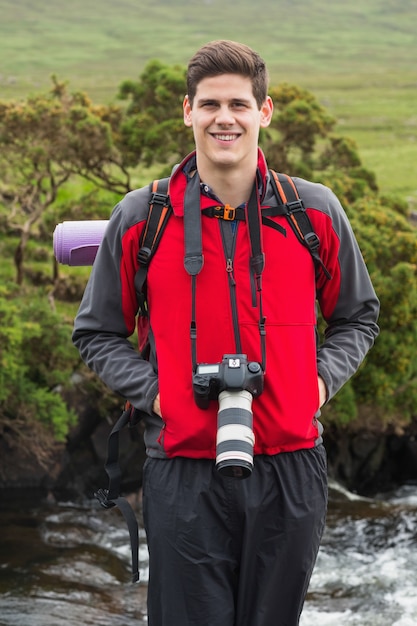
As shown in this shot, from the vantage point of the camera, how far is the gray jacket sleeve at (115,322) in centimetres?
391

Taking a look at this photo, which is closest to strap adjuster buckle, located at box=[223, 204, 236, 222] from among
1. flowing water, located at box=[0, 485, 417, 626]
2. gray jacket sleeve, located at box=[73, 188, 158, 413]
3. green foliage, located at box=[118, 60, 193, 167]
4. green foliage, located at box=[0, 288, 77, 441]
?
gray jacket sleeve, located at box=[73, 188, 158, 413]

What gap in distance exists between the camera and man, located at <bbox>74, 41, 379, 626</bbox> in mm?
3785

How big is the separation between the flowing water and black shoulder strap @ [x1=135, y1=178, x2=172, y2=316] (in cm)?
710

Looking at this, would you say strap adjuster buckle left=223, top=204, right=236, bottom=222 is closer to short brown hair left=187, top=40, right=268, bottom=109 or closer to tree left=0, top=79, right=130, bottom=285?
short brown hair left=187, top=40, right=268, bottom=109

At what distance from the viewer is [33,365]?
1645 cm

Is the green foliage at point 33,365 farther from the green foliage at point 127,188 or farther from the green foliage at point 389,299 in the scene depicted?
the green foliage at point 389,299

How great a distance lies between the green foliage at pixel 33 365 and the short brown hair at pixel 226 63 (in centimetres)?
1119

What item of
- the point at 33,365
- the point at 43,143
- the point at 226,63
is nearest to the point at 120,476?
the point at 226,63

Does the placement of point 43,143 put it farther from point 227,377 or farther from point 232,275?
point 227,377

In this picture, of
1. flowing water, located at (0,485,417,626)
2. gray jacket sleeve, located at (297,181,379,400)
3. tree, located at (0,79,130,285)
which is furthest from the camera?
tree, located at (0,79,130,285)

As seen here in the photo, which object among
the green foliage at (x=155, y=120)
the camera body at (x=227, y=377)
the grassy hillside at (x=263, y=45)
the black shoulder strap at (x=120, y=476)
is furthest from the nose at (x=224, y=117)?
→ the grassy hillside at (x=263, y=45)

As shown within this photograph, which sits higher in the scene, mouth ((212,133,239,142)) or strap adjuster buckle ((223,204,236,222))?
mouth ((212,133,239,142))

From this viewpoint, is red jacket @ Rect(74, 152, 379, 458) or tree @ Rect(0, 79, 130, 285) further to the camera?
tree @ Rect(0, 79, 130, 285)

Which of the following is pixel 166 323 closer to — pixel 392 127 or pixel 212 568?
pixel 212 568
